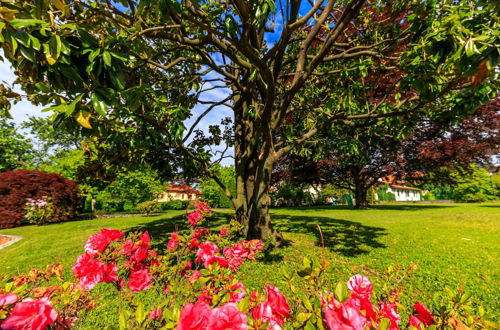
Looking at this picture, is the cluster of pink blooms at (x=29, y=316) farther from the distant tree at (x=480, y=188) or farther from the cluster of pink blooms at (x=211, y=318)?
the distant tree at (x=480, y=188)

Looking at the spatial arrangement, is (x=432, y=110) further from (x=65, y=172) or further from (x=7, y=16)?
(x=65, y=172)

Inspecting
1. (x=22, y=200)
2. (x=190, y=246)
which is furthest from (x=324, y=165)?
(x=22, y=200)

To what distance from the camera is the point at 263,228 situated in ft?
19.4

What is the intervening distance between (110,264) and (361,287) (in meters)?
1.51

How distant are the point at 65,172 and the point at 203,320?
22685mm

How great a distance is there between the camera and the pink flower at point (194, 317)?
738 mm

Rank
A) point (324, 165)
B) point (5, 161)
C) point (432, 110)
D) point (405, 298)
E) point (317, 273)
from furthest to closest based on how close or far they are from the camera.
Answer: point (5, 161), point (324, 165), point (432, 110), point (405, 298), point (317, 273)

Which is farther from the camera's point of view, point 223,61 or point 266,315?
point 223,61

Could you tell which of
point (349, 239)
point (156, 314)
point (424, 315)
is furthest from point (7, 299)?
point (349, 239)

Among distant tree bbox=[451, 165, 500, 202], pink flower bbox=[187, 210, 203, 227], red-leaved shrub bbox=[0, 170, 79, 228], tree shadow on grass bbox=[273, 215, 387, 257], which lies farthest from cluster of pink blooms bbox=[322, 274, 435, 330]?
distant tree bbox=[451, 165, 500, 202]

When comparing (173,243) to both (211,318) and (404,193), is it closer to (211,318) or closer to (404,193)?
(211,318)

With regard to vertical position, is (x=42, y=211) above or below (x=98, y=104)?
below

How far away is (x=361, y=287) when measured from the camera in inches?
43.1

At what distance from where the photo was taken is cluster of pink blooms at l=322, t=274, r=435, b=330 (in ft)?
2.46
